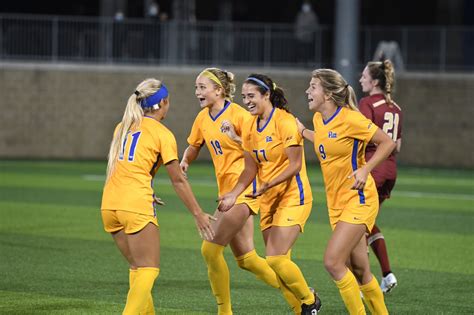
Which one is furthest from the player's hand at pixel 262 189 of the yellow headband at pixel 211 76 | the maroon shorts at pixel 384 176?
the maroon shorts at pixel 384 176

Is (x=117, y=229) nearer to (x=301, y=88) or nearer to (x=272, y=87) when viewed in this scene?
(x=272, y=87)

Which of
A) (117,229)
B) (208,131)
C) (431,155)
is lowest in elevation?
(431,155)

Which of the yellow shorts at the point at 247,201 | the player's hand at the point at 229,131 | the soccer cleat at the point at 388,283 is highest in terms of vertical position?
the player's hand at the point at 229,131

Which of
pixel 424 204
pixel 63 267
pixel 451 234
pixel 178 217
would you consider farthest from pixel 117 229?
pixel 424 204

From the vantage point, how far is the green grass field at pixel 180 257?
35.4 feet

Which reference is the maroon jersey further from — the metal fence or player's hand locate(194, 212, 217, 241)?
the metal fence

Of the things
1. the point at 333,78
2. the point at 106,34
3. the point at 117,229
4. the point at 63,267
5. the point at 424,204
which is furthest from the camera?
the point at 106,34

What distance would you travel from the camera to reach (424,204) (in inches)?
850

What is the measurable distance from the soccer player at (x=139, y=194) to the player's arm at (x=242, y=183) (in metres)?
0.87

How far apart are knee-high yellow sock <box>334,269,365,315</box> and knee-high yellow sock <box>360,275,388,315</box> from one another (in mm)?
293

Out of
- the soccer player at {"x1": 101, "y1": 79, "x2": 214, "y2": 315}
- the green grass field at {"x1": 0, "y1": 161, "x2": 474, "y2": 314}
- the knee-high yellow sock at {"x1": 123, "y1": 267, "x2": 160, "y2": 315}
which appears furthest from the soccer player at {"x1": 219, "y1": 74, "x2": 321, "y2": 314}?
the knee-high yellow sock at {"x1": 123, "y1": 267, "x2": 160, "y2": 315}

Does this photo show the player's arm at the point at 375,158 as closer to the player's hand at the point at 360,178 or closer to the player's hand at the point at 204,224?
the player's hand at the point at 360,178

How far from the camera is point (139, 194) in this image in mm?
8359

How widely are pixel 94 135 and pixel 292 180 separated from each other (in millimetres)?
25733
